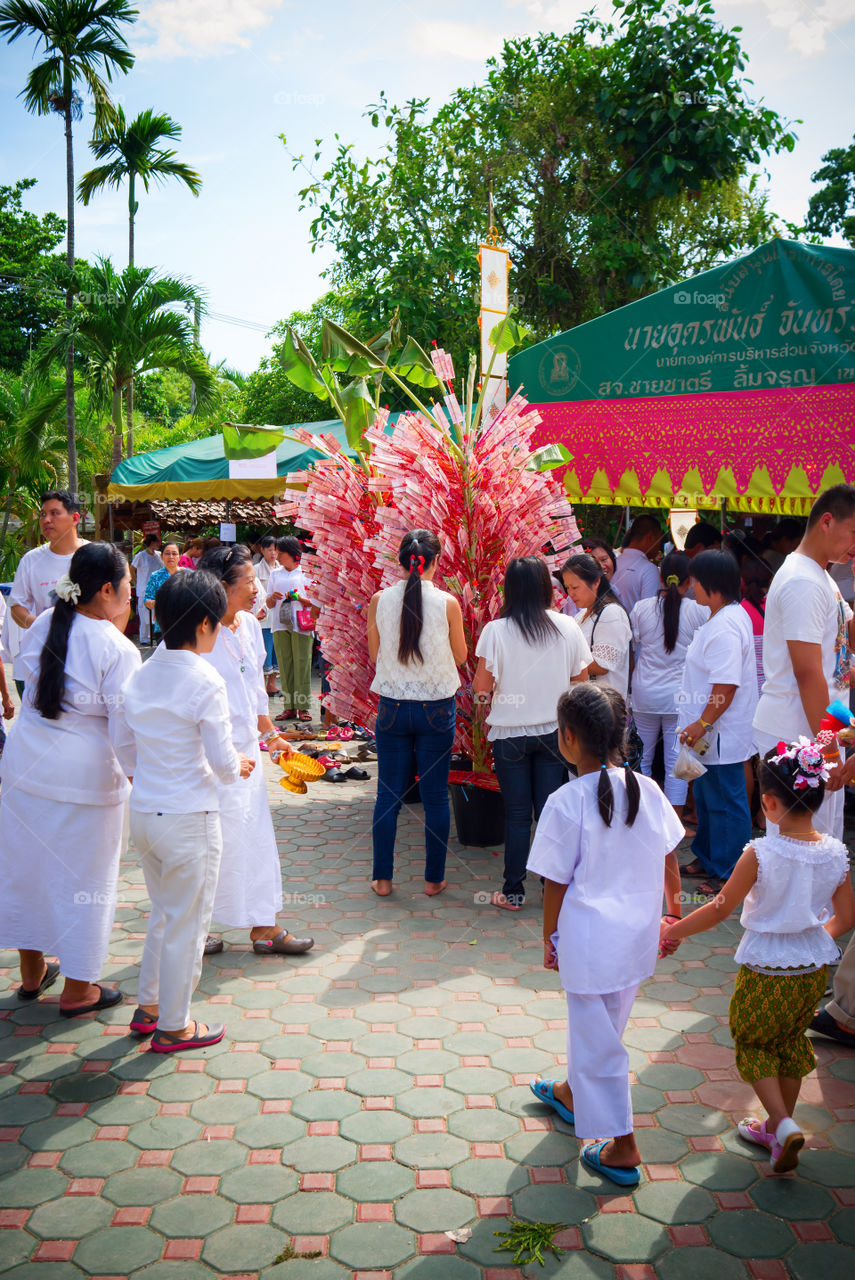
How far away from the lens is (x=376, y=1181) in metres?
2.67

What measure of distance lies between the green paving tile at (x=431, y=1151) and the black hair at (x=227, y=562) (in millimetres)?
2269

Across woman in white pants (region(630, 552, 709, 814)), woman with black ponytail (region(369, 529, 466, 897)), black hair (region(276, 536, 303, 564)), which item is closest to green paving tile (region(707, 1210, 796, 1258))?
woman with black ponytail (region(369, 529, 466, 897))

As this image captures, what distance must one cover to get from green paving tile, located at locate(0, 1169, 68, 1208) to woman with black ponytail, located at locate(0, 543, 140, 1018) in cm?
91

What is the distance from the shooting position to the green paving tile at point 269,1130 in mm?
2861

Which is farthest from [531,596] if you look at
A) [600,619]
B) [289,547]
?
[289,547]

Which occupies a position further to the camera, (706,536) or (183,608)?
(706,536)

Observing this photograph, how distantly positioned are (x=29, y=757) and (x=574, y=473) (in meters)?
4.29

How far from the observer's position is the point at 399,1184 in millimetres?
2658

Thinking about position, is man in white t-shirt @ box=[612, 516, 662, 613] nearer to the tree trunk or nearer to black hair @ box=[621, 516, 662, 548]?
black hair @ box=[621, 516, 662, 548]

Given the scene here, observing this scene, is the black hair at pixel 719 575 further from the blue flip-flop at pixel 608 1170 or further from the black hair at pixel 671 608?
the blue flip-flop at pixel 608 1170

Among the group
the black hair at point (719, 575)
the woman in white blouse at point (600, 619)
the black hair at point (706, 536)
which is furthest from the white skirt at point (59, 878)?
the black hair at point (706, 536)

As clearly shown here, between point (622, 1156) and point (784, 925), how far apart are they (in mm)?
805

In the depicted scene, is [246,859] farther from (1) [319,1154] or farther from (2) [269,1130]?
(1) [319,1154]

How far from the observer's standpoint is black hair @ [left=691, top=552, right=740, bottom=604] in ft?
14.8
